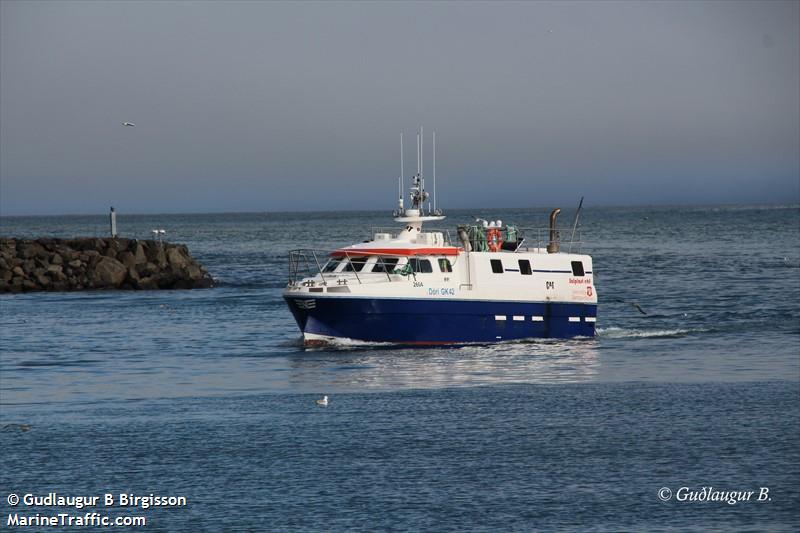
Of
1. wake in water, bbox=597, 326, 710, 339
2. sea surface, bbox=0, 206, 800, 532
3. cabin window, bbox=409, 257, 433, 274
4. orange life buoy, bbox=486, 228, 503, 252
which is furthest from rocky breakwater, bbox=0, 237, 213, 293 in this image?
cabin window, bbox=409, 257, 433, 274

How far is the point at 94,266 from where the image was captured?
71312 mm

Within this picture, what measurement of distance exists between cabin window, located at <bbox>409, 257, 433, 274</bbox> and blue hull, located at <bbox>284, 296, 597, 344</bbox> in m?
1.03

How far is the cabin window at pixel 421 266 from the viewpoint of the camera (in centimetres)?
3781

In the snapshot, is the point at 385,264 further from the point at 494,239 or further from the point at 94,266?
the point at 94,266

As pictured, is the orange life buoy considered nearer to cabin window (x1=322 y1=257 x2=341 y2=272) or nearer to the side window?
the side window

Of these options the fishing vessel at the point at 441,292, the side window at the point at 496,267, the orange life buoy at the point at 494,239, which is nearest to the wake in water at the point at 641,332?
the fishing vessel at the point at 441,292

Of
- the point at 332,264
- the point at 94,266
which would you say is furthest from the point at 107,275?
the point at 332,264

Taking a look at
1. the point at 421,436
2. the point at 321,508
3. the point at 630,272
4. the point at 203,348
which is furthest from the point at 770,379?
the point at 630,272

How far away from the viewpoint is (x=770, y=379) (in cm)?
3136

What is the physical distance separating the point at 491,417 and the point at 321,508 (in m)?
7.70

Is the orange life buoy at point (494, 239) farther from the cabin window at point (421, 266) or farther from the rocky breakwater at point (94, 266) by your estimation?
the rocky breakwater at point (94, 266)

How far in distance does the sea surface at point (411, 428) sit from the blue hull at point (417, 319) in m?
0.62

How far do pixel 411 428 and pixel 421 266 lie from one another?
13139 mm

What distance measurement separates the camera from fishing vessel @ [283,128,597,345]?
37.2m
